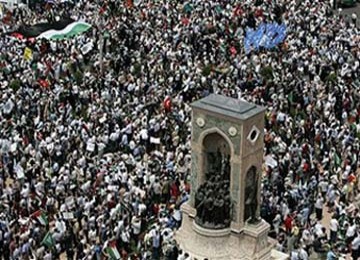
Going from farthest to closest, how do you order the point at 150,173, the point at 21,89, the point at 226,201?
the point at 21,89 → the point at 150,173 → the point at 226,201

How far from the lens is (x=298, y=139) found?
33469 mm

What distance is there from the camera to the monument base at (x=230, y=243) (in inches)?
1023

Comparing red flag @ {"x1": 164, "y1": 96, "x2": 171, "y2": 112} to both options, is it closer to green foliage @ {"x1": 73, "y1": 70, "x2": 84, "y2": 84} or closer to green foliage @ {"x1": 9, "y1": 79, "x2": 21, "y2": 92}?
green foliage @ {"x1": 73, "y1": 70, "x2": 84, "y2": 84}

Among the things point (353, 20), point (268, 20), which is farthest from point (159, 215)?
point (353, 20)

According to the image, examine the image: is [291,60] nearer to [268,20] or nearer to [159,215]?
[268,20]

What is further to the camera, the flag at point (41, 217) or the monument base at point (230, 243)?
the flag at point (41, 217)

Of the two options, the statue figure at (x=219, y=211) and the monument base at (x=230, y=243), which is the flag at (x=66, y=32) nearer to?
the monument base at (x=230, y=243)

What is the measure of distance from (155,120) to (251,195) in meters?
8.84

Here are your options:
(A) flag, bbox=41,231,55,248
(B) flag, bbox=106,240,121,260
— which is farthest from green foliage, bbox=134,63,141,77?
(B) flag, bbox=106,240,121,260

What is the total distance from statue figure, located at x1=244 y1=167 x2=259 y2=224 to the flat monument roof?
152 centimetres

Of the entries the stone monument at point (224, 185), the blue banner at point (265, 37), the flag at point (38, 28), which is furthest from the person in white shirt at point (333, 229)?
the flag at point (38, 28)

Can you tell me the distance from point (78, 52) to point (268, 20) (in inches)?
319

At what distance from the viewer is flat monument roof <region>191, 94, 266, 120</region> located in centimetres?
2490

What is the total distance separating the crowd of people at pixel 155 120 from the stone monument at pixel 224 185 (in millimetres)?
869
